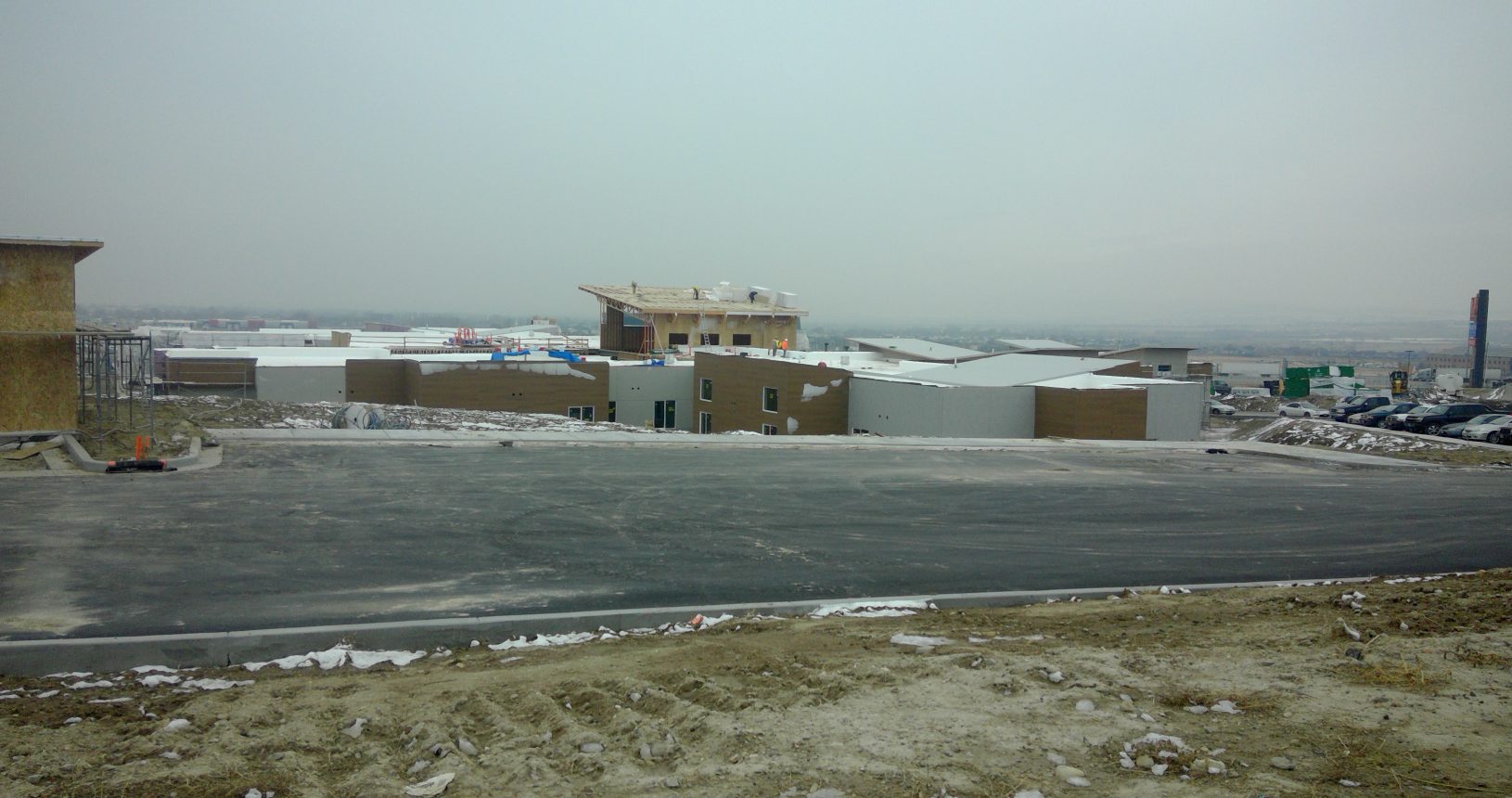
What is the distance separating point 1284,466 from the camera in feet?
76.4

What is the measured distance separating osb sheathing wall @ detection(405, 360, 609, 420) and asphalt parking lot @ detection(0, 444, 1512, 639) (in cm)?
1736

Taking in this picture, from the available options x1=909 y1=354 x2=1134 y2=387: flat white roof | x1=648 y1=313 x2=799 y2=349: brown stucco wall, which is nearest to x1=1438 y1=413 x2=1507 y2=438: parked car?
x1=909 y1=354 x2=1134 y2=387: flat white roof

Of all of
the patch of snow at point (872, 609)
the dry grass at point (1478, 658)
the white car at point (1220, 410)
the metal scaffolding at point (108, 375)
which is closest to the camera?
the dry grass at point (1478, 658)

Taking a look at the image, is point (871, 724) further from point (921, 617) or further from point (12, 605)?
point (12, 605)

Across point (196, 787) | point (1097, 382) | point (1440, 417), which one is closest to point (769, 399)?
point (1097, 382)

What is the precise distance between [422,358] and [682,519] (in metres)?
27.2

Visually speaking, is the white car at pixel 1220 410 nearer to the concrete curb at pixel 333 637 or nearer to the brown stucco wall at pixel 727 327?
the brown stucco wall at pixel 727 327

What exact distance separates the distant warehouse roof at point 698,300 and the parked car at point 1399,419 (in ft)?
107

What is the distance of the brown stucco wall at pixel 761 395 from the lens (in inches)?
1439

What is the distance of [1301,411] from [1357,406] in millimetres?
5292

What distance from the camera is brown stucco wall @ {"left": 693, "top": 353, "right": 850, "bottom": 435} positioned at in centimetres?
3656

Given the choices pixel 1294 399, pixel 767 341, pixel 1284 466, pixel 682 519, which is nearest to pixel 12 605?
pixel 682 519

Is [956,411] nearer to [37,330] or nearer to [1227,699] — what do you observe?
[37,330]

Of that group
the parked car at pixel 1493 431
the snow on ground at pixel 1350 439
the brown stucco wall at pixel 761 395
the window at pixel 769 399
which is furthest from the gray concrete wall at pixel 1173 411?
the window at pixel 769 399
